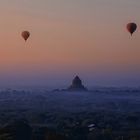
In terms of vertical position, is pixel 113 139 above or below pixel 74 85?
below

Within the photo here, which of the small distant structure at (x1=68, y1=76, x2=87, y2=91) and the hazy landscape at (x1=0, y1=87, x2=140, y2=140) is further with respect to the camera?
the small distant structure at (x1=68, y1=76, x2=87, y2=91)

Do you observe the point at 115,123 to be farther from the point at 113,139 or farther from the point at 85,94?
the point at 85,94

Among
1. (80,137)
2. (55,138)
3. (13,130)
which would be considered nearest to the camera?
(55,138)

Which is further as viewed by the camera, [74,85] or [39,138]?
[74,85]

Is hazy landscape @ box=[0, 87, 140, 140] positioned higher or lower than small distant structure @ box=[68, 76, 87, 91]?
lower

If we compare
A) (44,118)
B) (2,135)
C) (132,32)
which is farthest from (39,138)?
(44,118)

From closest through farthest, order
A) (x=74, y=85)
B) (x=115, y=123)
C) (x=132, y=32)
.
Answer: (x=132, y=32) → (x=115, y=123) → (x=74, y=85)

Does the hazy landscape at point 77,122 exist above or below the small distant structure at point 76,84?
below

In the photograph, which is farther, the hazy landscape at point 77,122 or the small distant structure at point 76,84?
the small distant structure at point 76,84

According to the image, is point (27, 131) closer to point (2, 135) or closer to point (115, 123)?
point (2, 135)

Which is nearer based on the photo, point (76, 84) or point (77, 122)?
point (77, 122)
